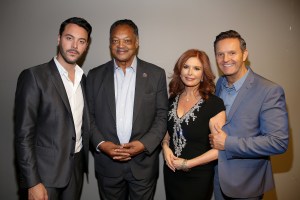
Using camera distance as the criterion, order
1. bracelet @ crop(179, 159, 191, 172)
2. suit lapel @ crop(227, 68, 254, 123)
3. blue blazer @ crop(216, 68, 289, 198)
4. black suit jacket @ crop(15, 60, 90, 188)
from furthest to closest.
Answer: bracelet @ crop(179, 159, 191, 172)
suit lapel @ crop(227, 68, 254, 123)
blue blazer @ crop(216, 68, 289, 198)
black suit jacket @ crop(15, 60, 90, 188)

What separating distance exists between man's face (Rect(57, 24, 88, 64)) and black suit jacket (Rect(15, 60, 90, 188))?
12 cm

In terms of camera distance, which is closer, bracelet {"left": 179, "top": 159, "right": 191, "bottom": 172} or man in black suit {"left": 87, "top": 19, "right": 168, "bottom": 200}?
bracelet {"left": 179, "top": 159, "right": 191, "bottom": 172}

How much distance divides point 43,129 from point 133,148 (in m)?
0.79

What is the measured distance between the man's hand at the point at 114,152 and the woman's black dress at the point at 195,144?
0.47 m

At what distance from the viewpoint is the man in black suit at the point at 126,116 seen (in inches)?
92.4

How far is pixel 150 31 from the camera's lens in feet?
9.59

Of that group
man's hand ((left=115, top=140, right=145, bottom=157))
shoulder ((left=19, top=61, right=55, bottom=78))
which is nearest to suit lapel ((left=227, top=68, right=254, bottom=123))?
man's hand ((left=115, top=140, right=145, bottom=157))

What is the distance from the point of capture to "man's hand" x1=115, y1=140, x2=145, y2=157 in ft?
7.45

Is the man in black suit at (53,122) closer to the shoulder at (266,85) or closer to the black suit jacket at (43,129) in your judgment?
the black suit jacket at (43,129)

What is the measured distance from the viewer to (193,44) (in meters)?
2.96

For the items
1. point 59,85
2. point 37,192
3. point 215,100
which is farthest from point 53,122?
point 215,100

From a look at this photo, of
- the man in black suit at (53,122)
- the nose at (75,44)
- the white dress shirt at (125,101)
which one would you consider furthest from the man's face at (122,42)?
the nose at (75,44)

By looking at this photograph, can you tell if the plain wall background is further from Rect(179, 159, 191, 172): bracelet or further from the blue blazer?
Rect(179, 159, 191, 172): bracelet

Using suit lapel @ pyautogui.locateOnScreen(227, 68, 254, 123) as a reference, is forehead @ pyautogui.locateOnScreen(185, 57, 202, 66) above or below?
above
